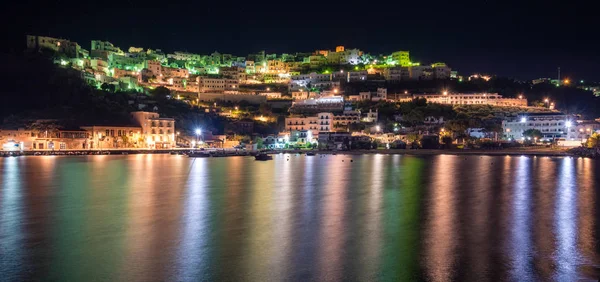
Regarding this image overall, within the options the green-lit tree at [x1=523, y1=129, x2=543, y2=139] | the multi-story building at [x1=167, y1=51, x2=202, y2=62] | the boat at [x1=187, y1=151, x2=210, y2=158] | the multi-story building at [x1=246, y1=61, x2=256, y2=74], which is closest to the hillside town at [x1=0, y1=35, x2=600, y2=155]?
the green-lit tree at [x1=523, y1=129, x2=543, y2=139]

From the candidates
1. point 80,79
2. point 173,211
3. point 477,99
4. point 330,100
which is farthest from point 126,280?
point 477,99

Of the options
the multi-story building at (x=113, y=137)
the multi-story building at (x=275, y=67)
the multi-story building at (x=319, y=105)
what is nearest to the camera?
the multi-story building at (x=113, y=137)

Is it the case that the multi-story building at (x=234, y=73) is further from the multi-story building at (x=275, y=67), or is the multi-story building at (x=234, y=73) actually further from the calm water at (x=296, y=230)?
the calm water at (x=296, y=230)

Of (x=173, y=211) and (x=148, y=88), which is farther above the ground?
(x=148, y=88)

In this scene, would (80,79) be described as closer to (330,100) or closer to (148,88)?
(148,88)

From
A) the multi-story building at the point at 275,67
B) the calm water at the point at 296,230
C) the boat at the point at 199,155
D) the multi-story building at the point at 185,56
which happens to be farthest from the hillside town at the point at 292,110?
the calm water at the point at 296,230

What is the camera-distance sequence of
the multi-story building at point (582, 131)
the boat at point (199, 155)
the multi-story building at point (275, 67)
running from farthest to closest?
the multi-story building at point (275, 67), the multi-story building at point (582, 131), the boat at point (199, 155)
